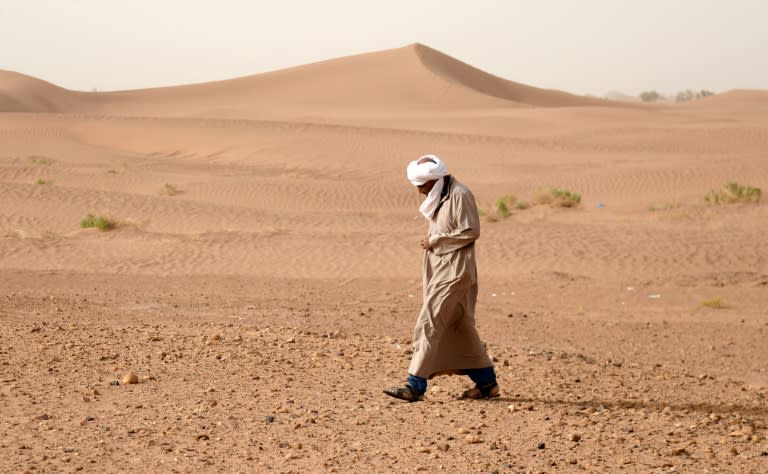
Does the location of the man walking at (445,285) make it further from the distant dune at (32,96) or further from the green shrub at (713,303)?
the distant dune at (32,96)

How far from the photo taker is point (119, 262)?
16.2 meters

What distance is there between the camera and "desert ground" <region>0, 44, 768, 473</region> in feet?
19.7

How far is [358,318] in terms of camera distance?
11508 millimetres

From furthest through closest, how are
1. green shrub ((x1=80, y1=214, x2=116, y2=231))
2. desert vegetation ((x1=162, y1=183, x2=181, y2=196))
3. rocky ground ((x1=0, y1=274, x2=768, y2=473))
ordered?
1. desert vegetation ((x1=162, y1=183, x2=181, y2=196))
2. green shrub ((x1=80, y1=214, x2=116, y2=231))
3. rocky ground ((x1=0, y1=274, x2=768, y2=473))

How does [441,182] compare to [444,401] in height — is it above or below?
above

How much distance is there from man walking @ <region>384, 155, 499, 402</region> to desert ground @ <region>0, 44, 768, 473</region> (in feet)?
0.97

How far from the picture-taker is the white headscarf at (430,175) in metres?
6.67

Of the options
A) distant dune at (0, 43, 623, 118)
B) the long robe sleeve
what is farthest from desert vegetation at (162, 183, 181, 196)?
distant dune at (0, 43, 623, 118)

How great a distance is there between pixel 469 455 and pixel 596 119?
158 feet

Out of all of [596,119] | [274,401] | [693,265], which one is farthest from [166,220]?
[596,119]

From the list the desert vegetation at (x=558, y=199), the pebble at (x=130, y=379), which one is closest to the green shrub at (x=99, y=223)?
the desert vegetation at (x=558, y=199)

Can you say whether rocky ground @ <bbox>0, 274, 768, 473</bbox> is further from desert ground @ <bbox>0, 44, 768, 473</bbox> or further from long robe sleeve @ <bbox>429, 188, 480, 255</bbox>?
long robe sleeve @ <bbox>429, 188, 480, 255</bbox>

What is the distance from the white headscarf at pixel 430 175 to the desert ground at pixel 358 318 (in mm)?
1345

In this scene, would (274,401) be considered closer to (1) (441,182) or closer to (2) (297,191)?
(1) (441,182)
